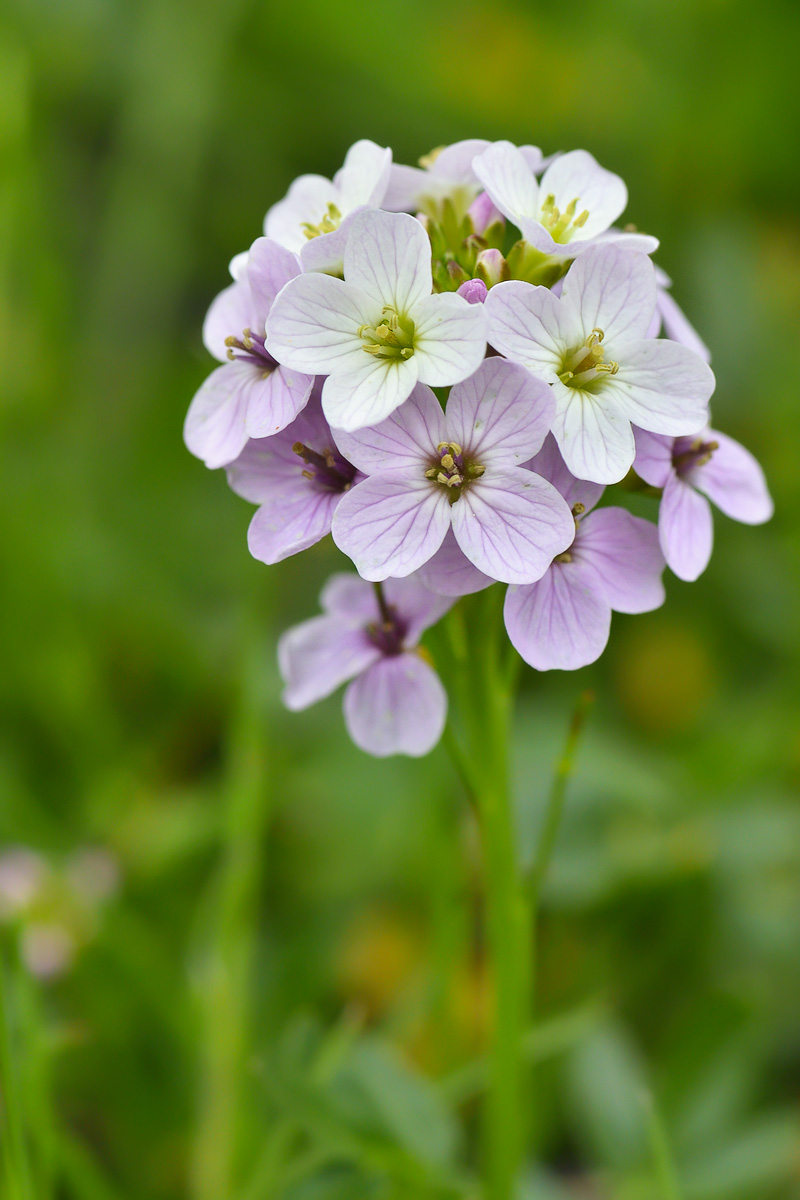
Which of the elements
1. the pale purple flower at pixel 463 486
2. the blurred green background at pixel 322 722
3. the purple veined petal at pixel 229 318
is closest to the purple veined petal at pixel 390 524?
the pale purple flower at pixel 463 486

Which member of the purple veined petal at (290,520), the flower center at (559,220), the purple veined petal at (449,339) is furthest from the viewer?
the flower center at (559,220)

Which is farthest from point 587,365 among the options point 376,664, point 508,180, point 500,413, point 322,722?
point 322,722

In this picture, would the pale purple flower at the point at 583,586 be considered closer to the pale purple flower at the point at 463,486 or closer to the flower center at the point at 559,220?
the pale purple flower at the point at 463,486

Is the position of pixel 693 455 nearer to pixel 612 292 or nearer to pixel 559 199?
pixel 612 292

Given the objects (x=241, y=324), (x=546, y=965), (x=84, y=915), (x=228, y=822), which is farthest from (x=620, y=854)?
(x=241, y=324)

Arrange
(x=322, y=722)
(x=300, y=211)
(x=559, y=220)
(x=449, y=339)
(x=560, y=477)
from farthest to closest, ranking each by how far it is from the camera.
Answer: (x=322, y=722), (x=300, y=211), (x=559, y=220), (x=560, y=477), (x=449, y=339)

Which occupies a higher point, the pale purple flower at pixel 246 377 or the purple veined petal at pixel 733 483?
the pale purple flower at pixel 246 377

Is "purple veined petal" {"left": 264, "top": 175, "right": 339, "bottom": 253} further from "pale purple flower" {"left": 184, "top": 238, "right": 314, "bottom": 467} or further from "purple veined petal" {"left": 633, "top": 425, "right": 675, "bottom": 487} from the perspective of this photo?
"purple veined petal" {"left": 633, "top": 425, "right": 675, "bottom": 487}
